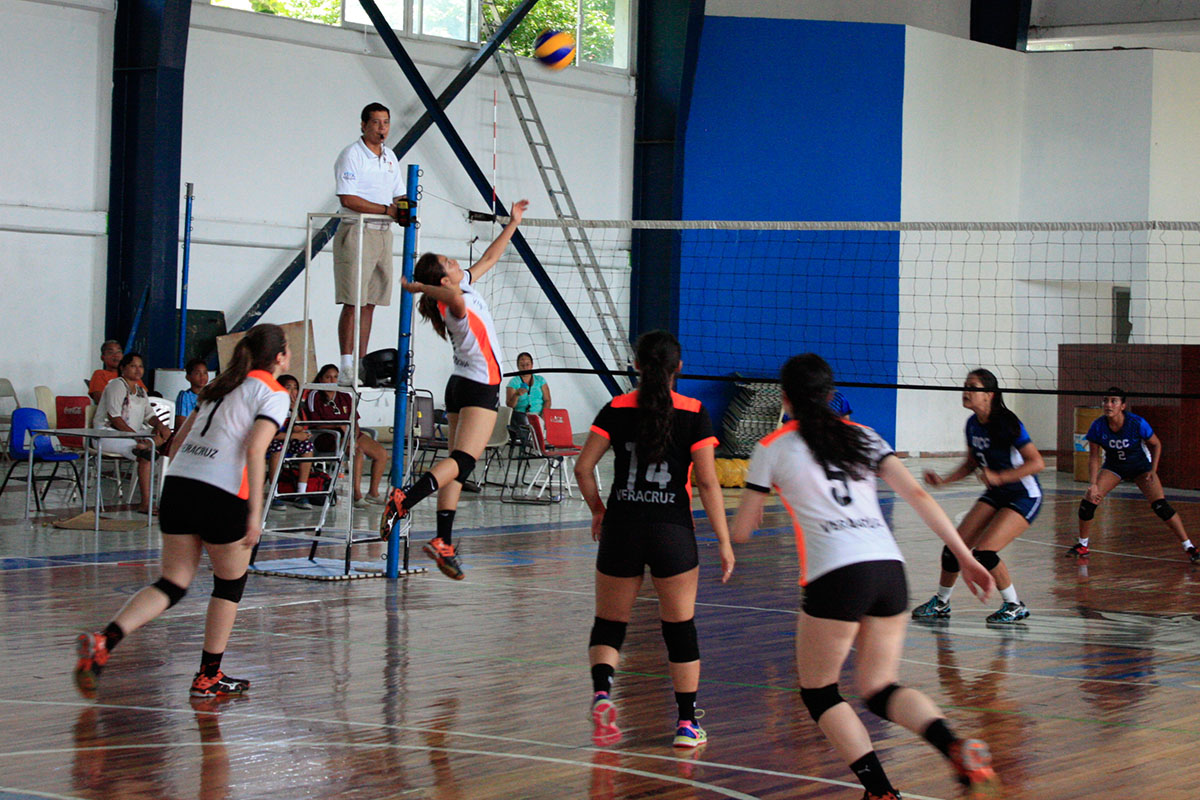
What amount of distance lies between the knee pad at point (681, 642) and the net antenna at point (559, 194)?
11845 mm

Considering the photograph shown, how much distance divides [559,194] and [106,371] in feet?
23.4

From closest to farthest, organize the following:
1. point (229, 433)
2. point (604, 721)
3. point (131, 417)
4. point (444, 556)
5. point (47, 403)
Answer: point (604, 721) < point (229, 433) < point (444, 556) < point (131, 417) < point (47, 403)

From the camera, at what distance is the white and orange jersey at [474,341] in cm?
639

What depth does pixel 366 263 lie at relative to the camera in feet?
27.4

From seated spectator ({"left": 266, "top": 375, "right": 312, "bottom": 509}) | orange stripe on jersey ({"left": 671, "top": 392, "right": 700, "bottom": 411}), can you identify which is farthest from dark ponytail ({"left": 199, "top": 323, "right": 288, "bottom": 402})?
seated spectator ({"left": 266, "top": 375, "right": 312, "bottom": 509})

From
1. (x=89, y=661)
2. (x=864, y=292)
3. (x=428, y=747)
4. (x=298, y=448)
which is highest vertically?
(x=864, y=292)

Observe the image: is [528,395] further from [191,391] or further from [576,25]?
[576,25]

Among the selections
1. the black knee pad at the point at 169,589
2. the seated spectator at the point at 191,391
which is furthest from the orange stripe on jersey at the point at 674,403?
the seated spectator at the point at 191,391

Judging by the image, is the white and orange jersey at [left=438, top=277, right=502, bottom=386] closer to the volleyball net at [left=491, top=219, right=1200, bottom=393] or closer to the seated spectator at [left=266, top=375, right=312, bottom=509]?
the seated spectator at [left=266, top=375, right=312, bottom=509]

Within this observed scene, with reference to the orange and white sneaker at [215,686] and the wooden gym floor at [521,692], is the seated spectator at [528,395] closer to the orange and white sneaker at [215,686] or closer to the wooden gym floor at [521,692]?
the wooden gym floor at [521,692]

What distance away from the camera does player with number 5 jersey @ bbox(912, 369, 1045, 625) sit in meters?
6.93

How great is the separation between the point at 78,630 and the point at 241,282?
8.85 meters

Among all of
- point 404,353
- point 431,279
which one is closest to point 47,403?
point 404,353

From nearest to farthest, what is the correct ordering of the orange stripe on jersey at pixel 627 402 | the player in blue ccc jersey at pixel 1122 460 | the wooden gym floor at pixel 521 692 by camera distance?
the wooden gym floor at pixel 521 692 < the orange stripe on jersey at pixel 627 402 < the player in blue ccc jersey at pixel 1122 460
